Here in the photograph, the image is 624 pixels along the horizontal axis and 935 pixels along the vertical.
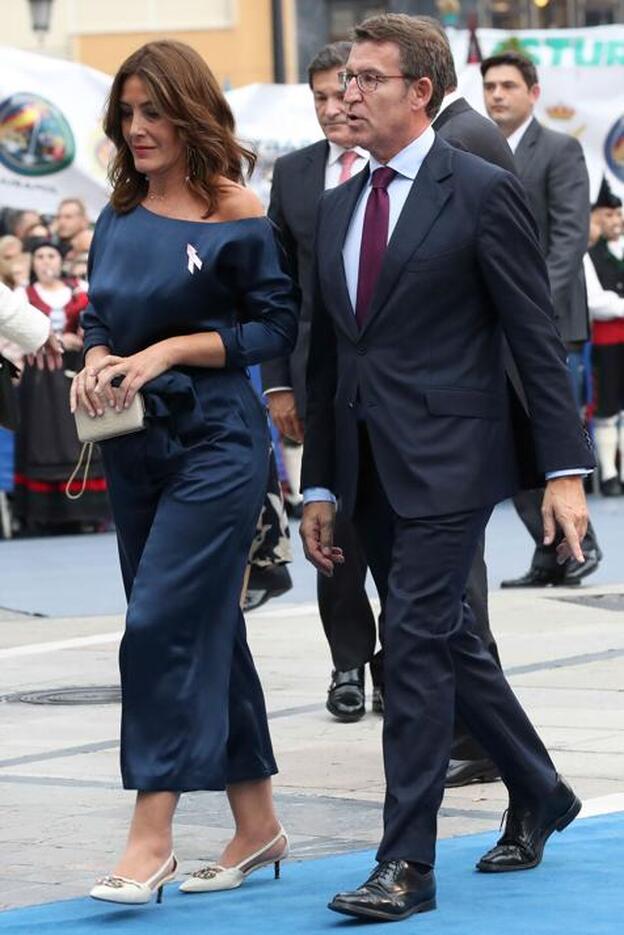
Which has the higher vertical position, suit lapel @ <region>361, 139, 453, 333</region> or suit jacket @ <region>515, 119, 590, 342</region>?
suit lapel @ <region>361, 139, 453, 333</region>

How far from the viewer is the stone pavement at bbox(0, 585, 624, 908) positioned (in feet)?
20.8

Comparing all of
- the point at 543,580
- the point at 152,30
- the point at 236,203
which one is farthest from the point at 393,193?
the point at 152,30

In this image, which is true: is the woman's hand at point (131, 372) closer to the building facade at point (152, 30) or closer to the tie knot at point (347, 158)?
the tie knot at point (347, 158)

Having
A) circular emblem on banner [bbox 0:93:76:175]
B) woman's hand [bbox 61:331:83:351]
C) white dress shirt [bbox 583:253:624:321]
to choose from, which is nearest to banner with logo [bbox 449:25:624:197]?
white dress shirt [bbox 583:253:624:321]

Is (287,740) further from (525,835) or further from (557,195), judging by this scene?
(557,195)

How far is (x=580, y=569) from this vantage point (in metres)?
11.8

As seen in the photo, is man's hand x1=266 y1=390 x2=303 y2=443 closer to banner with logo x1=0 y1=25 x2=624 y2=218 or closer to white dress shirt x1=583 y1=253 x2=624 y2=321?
banner with logo x1=0 y1=25 x2=624 y2=218

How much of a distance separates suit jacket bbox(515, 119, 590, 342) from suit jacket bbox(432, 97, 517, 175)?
157 inches

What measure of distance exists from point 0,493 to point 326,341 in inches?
413

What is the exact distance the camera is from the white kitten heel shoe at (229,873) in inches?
224

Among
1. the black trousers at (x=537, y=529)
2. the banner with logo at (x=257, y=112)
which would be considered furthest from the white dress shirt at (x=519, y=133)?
the banner with logo at (x=257, y=112)

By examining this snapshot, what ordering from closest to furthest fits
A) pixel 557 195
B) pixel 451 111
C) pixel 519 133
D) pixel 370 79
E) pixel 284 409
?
1. pixel 370 79
2. pixel 451 111
3. pixel 284 409
4. pixel 557 195
5. pixel 519 133

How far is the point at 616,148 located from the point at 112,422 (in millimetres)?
13451

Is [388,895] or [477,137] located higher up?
[477,137]
